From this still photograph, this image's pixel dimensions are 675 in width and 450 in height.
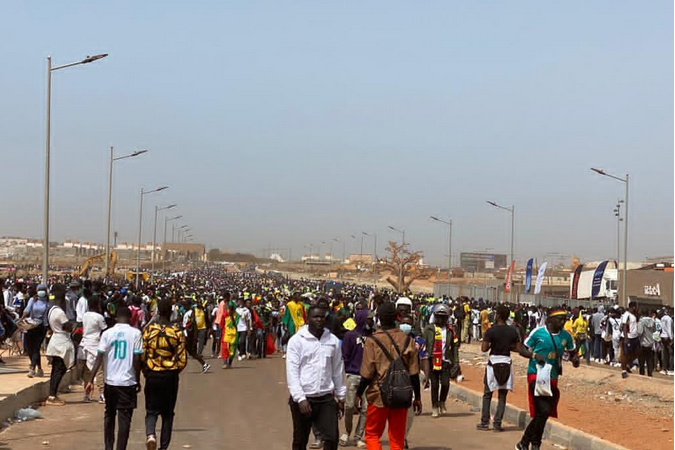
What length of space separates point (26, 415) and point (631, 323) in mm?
13042

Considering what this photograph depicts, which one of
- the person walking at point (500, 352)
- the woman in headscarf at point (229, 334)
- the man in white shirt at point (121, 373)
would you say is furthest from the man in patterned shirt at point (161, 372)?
the woman in headscarf at point (229, 334)

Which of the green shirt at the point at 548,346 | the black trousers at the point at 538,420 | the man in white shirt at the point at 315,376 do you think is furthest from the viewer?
the green shirt at the point at 548,346

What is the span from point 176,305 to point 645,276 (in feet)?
118

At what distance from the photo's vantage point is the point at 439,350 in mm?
12352

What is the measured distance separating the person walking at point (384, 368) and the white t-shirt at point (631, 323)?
522 inches

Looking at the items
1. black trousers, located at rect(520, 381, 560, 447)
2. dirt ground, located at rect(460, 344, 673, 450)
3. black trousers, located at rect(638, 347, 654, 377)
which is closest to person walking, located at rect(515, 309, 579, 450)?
black trousers, located at rect(520, 381, 560, 447)

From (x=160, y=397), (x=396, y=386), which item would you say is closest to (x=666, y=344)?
(x=396, y=386)

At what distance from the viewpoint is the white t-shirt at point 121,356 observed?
8.41 m

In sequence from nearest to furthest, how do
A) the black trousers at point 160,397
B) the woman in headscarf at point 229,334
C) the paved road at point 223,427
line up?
the black trousers at point 160,397 → the paved road at point 223,427 → the woman in headscarf at point 229,334

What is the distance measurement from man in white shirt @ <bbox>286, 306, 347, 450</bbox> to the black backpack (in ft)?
1.41

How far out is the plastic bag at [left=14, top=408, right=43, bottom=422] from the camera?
1140 cm

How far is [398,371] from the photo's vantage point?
7320 millimetres

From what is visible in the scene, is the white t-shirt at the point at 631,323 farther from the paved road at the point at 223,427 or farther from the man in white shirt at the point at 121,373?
the man in white shirt at the point at 121,373

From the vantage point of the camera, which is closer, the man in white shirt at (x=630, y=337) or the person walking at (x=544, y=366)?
the person walking at (x=544, y=366)
